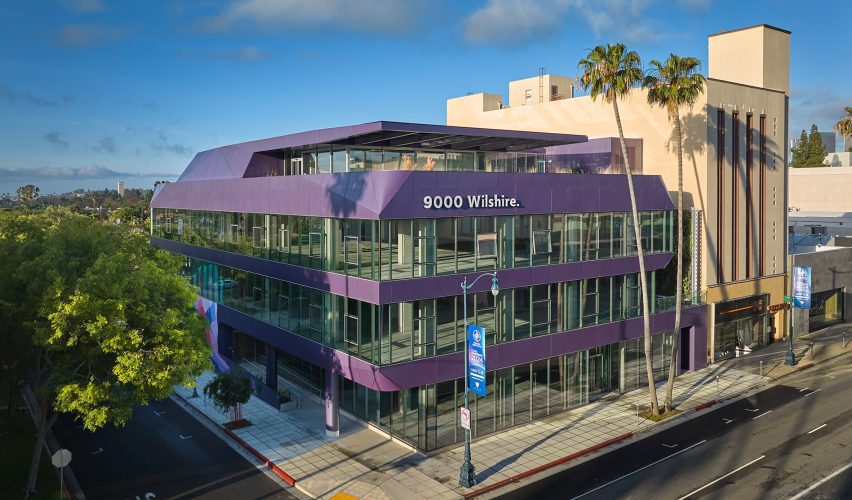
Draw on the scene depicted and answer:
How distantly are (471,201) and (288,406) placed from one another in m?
16.4

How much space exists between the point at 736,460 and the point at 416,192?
18412 mm

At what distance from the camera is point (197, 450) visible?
31172 mm

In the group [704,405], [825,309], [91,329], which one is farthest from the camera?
[825,309]

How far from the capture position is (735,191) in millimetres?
46656

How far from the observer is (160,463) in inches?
1165

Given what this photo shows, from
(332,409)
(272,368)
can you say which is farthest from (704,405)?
(272,368)

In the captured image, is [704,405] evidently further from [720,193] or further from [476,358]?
[476,358]

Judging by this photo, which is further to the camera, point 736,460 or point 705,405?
point 705,405

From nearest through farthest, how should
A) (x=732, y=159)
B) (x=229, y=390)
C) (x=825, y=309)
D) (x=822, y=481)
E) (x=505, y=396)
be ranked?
(x=822, y=481)
(x=229, y=390)
(x=505, y=396)
(x=732, y=159)
(x=825, y=309)

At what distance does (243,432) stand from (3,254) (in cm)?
1394

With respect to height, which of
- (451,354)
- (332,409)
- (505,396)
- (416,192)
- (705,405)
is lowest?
(705,405)

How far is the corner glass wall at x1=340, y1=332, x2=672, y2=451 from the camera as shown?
102 feet

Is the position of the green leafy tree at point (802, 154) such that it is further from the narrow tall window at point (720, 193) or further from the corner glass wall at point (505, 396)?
the corner glass wall at point (505, 396)

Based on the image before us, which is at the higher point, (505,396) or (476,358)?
(476,358)
